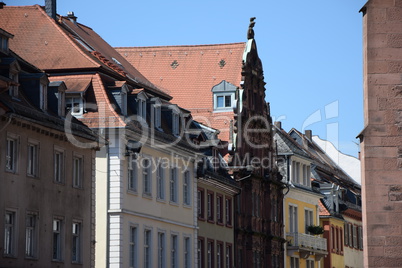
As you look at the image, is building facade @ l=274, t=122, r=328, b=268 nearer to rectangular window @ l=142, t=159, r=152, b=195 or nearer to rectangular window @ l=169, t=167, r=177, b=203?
rectangular window @ l=169, t=167, r=177, b=203

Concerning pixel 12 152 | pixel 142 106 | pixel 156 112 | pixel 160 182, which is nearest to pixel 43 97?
pixel 12 152

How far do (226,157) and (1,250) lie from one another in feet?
→ 106

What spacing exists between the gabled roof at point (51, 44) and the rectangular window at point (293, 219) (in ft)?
84.4

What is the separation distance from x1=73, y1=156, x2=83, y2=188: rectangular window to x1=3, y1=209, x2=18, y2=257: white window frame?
17.6 feet

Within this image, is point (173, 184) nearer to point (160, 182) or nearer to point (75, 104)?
point (160, 182)

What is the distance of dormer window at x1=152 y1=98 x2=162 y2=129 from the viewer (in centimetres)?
5878

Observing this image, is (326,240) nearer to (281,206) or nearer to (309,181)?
(309,181)

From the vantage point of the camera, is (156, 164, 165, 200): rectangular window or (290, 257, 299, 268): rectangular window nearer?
(156, 164, 165, 200): rectangular window

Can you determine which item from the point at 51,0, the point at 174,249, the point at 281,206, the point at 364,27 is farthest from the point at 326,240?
the point at 364,27

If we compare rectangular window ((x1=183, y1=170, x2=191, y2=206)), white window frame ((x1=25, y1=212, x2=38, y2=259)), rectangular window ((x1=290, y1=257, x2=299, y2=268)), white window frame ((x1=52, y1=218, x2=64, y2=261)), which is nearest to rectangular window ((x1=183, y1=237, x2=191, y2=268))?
rectangular window ((x1=183, y1=170, x2=191, y2=206))

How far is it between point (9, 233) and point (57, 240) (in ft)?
13.6

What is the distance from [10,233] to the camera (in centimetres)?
4353

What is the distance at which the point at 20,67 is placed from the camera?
1868 inches

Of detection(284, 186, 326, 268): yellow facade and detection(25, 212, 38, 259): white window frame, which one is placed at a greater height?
detection(284, 186, 326, 268): yellow facade
